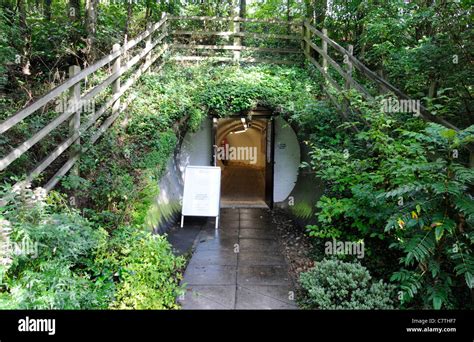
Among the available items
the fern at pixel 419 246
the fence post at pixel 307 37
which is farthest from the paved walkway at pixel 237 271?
the fence post at pixel 307 37

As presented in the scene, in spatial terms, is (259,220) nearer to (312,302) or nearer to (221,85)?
(221,85)

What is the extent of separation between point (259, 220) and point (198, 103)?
3057 mm

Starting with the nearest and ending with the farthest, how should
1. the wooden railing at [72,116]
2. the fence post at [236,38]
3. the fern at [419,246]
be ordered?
the fern at [419,246] < the wooden railing at [72,116] < the fence post at [236,38]

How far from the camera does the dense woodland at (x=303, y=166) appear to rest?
2.98 m

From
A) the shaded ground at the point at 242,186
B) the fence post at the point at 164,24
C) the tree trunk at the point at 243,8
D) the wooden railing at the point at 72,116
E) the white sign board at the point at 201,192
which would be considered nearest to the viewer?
the wooden railing at the point at 72,116

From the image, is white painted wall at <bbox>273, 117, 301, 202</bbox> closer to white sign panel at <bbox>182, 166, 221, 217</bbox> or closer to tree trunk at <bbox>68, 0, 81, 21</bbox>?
white sign panel at <bbox>182, 166, 221, 217</bbox>

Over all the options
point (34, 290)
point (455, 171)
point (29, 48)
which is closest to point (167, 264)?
point (34, 290)

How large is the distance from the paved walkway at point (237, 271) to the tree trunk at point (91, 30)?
14.2 feet

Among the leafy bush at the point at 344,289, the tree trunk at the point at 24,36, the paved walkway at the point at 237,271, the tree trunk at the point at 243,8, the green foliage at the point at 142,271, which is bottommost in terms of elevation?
the paved walkway at the point at 237,271

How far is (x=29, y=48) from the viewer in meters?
7.88

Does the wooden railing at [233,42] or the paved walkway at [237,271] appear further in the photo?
the wooden railing at [233,42]

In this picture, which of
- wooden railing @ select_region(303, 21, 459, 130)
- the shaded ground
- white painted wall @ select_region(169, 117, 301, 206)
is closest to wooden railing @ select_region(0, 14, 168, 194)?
white painted wall @ select_region(169, 117, 301, 206)

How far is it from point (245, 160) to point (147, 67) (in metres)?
14.0

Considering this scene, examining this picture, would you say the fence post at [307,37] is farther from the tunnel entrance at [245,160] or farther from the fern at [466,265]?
the fern at [466,265]
